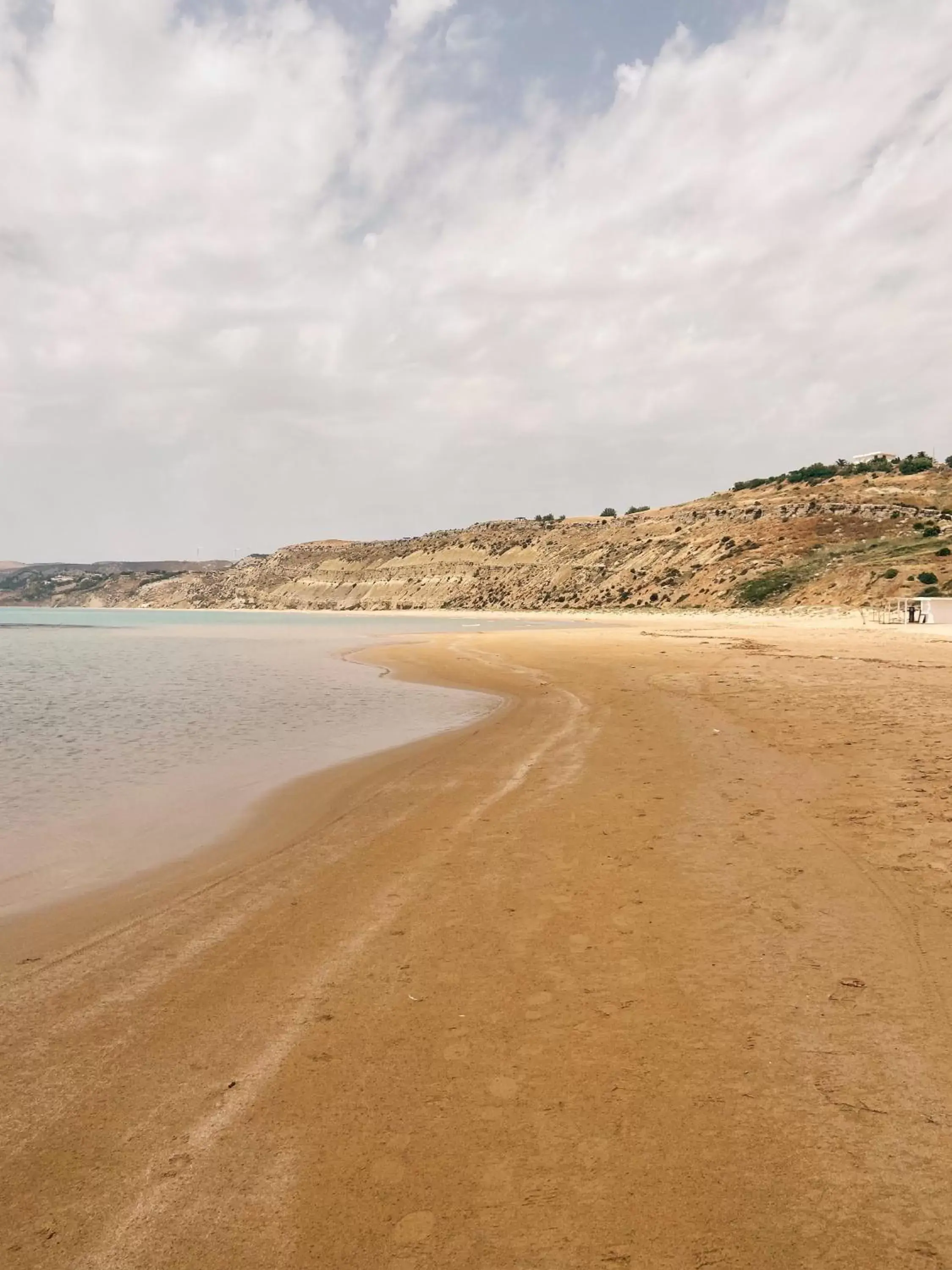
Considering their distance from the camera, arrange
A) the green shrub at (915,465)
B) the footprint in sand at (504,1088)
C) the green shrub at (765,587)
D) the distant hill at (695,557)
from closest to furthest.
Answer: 1. the footprint in sand at (504,1088)
2. the distant hill at (695,557)
3. the green shrub at (765,587)
4. the green shrub at (915,465)

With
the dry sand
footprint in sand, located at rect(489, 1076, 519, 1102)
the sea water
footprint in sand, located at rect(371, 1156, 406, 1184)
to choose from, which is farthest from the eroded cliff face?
footprint in sand, located at rect(371, 1156, 406, 1184)

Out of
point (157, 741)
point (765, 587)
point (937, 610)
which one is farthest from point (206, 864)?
point (765, 587)

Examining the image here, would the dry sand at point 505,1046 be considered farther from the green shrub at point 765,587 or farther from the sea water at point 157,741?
the green shrub at point 765,587

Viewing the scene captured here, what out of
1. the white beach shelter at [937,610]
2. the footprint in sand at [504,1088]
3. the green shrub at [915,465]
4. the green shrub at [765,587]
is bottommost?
the footprint in sand at [504,1088]

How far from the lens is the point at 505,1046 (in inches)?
150

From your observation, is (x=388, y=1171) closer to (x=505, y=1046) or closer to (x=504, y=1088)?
(x=504, y=1088)

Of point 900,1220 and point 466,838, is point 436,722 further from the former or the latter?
point 900,1220

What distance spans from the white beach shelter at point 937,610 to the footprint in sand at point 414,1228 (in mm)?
36330

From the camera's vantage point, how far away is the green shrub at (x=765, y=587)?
55.9 m

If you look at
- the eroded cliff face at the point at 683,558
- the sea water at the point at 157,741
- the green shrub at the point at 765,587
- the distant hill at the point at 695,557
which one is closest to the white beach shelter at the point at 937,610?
the distant hill at the point at 695,557

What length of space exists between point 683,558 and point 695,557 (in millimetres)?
2097

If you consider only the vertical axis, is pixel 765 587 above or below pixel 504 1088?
above

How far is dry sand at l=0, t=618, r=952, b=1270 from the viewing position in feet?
8.85

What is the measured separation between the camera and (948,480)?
74062mm
